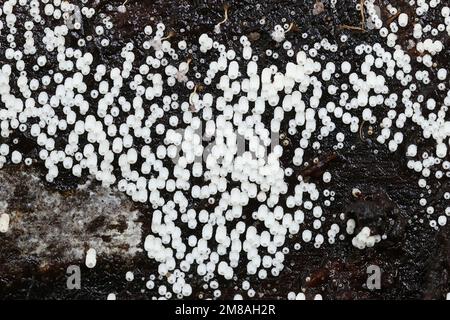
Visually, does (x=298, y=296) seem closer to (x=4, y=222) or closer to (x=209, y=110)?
(x=209, y=110)

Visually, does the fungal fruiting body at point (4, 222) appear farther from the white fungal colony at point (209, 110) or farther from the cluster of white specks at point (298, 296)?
the cluster of white specks at point (298, 296)

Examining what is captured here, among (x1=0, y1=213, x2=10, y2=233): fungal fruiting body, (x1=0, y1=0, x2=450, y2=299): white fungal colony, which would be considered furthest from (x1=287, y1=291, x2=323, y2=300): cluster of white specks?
(x1=0, y1=213, x2=10, y2=233): fungal fruiting body

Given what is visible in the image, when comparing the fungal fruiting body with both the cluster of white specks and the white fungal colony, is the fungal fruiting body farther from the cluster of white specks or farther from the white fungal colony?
the cluster of white specks

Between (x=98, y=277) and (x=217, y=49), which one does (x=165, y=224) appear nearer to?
(x=98, y=277)

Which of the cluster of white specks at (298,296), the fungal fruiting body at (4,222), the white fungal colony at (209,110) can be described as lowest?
the cluster of white specks at (298,296)

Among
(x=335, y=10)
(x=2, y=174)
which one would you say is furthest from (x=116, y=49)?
(x=335, y=10)

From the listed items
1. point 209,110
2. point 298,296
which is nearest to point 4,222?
point 209,110

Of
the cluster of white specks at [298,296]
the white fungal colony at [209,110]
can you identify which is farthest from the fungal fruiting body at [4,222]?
the cluster of white specks at [298,296]

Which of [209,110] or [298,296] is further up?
[209,110]
